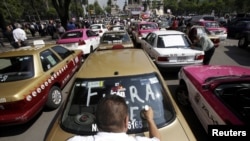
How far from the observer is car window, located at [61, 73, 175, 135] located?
2623 mm

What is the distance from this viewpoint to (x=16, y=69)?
522 cm

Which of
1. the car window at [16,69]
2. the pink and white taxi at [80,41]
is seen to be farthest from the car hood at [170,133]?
the pink and white taxi at [80,41]

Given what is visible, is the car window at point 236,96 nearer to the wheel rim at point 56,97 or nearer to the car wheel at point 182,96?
the car wheel at point 182,96

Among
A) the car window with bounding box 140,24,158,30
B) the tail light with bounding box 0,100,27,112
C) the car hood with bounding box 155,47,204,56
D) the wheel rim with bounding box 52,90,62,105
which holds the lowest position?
the wheel rim with bounding box 52,90,62,105

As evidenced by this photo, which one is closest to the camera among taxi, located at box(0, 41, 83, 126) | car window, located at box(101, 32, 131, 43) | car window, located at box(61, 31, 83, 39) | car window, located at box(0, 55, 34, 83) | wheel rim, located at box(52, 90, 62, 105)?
taxi, located at box(0, 41, 83, 126)

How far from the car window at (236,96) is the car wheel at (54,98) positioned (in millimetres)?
3774

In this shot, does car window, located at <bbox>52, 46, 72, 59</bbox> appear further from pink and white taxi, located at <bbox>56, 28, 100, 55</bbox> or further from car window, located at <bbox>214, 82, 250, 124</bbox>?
car window, located at <bbox>214, 82, 250, 124</bbox>

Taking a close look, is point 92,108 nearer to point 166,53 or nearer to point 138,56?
point 138,56

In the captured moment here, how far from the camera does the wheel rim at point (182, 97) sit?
17.2ft

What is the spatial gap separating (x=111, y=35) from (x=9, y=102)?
19.8 ft

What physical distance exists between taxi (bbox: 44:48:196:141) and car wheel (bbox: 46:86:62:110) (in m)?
2.59

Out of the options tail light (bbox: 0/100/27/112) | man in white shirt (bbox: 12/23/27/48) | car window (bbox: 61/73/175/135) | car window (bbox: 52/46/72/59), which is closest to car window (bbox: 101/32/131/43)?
car window (bbox: 52/46/72/59)

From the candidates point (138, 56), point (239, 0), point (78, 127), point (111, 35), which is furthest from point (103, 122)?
point (239, 0)

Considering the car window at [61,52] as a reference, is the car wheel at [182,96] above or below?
below
